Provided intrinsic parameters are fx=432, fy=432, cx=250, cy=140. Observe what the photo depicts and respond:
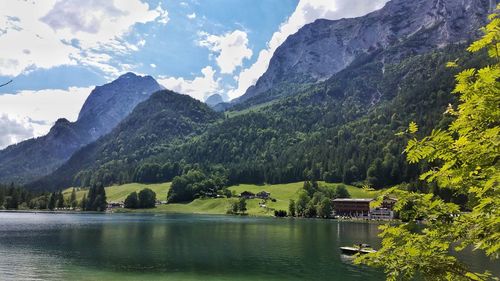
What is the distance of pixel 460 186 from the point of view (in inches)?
470

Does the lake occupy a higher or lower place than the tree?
lower

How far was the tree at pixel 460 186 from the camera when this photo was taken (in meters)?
10.2

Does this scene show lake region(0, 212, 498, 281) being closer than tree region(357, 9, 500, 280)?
No

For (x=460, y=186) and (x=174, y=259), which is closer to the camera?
(x=460, y=186)

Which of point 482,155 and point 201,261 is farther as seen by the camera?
point 201,261

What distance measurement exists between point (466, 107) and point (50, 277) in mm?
62437

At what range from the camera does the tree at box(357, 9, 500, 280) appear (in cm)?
1016

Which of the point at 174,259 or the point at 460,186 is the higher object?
the point at 460,186

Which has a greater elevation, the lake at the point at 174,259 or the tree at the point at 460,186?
the tree at the point at 460,186

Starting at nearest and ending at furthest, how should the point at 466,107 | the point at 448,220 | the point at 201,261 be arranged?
1. the point at 466,107
2. the point at 448,220
3. the point at 201,261

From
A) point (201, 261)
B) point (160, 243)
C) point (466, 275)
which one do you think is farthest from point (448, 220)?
point (160, 243)

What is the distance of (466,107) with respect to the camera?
11.0m

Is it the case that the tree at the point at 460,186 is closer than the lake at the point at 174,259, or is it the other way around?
the tree at the point at 460,186

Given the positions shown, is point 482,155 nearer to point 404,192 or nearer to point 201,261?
point 404,192
